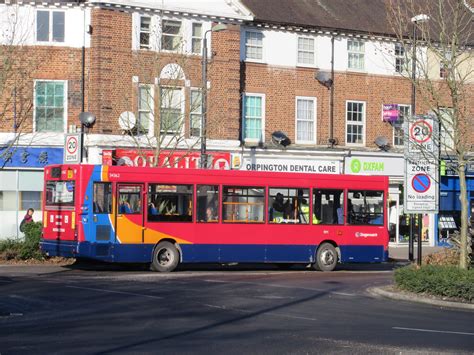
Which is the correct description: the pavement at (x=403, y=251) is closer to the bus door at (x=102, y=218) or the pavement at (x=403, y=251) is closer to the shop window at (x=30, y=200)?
the shop window at (x=30, y=200)

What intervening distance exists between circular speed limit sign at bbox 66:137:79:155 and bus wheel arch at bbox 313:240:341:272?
8162mm

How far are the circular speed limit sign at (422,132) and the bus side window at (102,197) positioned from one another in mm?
8246

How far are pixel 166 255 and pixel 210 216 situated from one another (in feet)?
5.59

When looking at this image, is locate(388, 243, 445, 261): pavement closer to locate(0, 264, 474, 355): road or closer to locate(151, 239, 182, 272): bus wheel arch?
locate(0, 264, 474, 355): road

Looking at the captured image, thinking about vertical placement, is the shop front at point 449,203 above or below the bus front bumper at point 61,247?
above

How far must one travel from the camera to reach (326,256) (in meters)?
27.2

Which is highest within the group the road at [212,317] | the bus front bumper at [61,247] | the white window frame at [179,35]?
the white window frame at [179,35]

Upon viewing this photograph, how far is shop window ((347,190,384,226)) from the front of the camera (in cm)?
2752

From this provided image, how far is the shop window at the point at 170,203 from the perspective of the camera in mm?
24688

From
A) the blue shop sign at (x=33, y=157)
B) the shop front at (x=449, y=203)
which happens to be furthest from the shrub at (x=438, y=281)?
the shop front at (x=449, y=203)

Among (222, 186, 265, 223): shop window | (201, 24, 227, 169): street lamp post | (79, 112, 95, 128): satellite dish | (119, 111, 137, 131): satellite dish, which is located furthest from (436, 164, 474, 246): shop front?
(222, 186, 265, 223): shop window

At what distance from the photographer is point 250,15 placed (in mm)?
35969

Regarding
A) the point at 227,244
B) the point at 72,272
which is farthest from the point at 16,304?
the point at 227,244

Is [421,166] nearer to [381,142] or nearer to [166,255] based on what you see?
[166,255]
